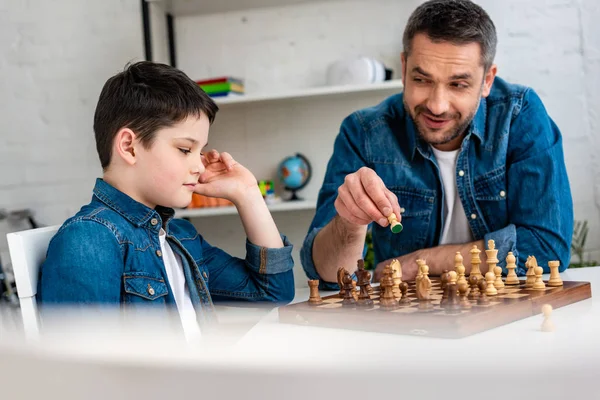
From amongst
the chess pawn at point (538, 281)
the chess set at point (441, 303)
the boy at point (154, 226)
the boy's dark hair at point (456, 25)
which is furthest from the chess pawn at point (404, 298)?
the boy's dark hair at point (456, 25)

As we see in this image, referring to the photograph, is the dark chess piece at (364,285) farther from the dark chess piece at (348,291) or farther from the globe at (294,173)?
the globe at (294,173)

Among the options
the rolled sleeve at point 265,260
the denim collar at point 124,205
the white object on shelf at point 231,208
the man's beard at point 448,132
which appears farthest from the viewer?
the white object on shelf at point 231,208

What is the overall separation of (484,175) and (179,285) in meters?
0.87

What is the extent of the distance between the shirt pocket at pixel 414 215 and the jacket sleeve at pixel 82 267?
2.93 feet

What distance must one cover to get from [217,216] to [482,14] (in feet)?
7.21

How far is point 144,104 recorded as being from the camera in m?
1.31

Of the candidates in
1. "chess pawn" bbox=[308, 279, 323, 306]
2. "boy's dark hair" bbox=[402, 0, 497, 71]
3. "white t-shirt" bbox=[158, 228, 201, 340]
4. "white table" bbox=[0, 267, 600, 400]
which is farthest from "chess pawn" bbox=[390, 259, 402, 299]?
"white table" bbox=[0, 267, 600, 400]

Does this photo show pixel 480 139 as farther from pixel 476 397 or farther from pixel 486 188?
pixel 476 397

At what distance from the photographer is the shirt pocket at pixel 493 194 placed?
175 centimetres

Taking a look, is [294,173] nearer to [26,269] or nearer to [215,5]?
[215,5]

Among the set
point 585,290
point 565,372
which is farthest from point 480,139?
point 565,372

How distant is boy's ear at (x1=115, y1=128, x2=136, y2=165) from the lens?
1.28m

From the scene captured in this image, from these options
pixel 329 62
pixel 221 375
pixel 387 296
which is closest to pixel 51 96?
pixel 329 62

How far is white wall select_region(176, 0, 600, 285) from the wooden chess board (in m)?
2.37
